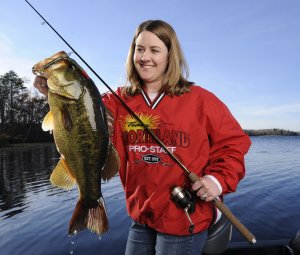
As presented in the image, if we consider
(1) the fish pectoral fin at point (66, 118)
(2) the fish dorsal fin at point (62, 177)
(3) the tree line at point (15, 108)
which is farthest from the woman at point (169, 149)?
(3) the tree line at point (15, 108)

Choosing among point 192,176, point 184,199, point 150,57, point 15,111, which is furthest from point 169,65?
point 15,111

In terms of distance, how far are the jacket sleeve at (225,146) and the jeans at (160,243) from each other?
0.52m

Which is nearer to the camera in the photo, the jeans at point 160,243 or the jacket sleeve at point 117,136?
the jeans at point 160,243

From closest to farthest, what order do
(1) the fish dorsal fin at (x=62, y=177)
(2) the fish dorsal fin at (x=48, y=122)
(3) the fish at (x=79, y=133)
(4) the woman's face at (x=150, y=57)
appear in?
(3) the fish at (x=79, y=133) < (2) the fish dorsal fin at (x=48, y=122) < (1) the fish dorsal fin at (x=62, y=177) < (4) the woman's face at (x=150, y=57)

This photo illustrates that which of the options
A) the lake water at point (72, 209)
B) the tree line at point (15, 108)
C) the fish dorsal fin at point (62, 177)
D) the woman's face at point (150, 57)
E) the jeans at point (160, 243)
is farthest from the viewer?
the tree line at point (15, 108)

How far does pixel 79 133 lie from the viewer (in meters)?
2.46

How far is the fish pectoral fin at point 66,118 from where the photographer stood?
7.84 ft

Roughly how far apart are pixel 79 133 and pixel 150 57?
1.14m

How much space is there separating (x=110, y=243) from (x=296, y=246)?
5789 millimetres

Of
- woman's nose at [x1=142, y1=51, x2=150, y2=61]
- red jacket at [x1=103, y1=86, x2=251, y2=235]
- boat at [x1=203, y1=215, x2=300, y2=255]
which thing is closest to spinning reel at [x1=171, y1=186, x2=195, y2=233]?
red jacket at [x1=103, y1=86, x2=251, y2=235]

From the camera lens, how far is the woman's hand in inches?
108

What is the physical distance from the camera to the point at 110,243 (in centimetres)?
905

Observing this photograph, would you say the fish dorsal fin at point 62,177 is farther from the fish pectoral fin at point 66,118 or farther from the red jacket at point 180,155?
the red jacket at point 180,155

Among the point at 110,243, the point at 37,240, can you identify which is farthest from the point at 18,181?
the point at 110,243
